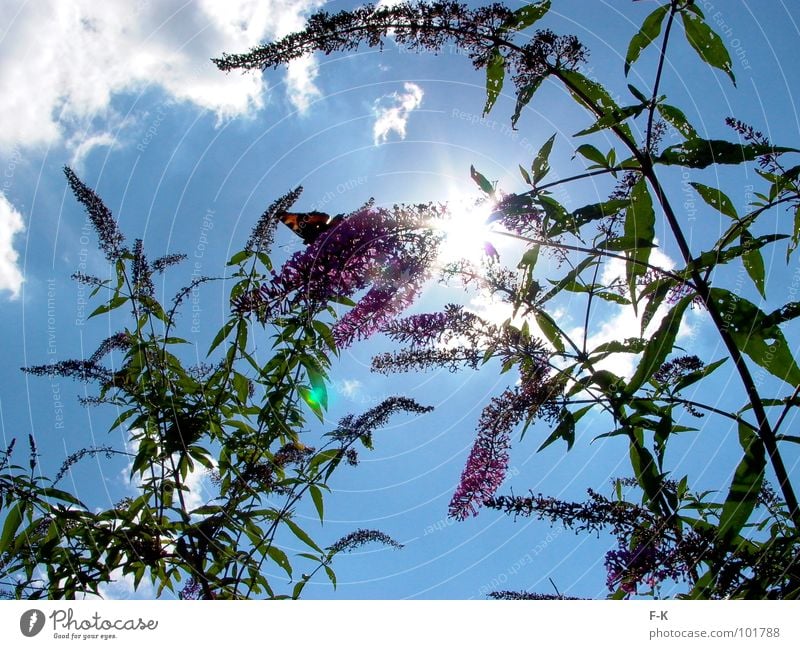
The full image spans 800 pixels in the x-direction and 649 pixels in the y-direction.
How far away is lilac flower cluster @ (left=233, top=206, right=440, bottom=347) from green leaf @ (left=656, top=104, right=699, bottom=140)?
0.90m

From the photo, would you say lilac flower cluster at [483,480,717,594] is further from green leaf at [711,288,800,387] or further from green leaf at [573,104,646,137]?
green leaf at [573,104,646,137]

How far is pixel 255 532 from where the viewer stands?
2.01 metres

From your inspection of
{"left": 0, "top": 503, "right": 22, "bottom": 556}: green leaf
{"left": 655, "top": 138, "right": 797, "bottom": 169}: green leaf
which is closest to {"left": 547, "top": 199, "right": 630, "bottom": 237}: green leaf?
{"left": 655, "top": 138, "right": 797, "bottom": 169}: green leaf

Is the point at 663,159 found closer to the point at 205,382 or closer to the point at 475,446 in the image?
the point at 475,446

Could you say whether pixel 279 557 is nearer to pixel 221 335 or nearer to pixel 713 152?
pixel 221 335

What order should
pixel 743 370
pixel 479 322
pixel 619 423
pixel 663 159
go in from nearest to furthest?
pixel 743 370, pixel 663 159, pixel 619 423, pixel 479 322

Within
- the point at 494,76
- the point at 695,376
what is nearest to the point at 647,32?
the point at 494,76

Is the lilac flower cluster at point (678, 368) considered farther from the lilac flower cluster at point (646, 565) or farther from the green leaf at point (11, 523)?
the green leaf at point (11, 523)


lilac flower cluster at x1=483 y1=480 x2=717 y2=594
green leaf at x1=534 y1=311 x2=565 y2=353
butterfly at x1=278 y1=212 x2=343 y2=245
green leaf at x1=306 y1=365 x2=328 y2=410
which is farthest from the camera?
green leaf at x1=306 y1=365 x2=328 y2=410

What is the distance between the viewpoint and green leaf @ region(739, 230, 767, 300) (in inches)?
61.9

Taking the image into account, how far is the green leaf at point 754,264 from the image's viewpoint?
1572mm

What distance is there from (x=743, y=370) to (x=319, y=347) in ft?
5.34

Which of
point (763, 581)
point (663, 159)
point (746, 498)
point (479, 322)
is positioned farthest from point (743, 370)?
point (479, 322)

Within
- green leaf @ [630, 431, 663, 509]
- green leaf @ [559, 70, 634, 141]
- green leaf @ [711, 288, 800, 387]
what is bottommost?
green leaf @ [630, 431, 663, 509]
